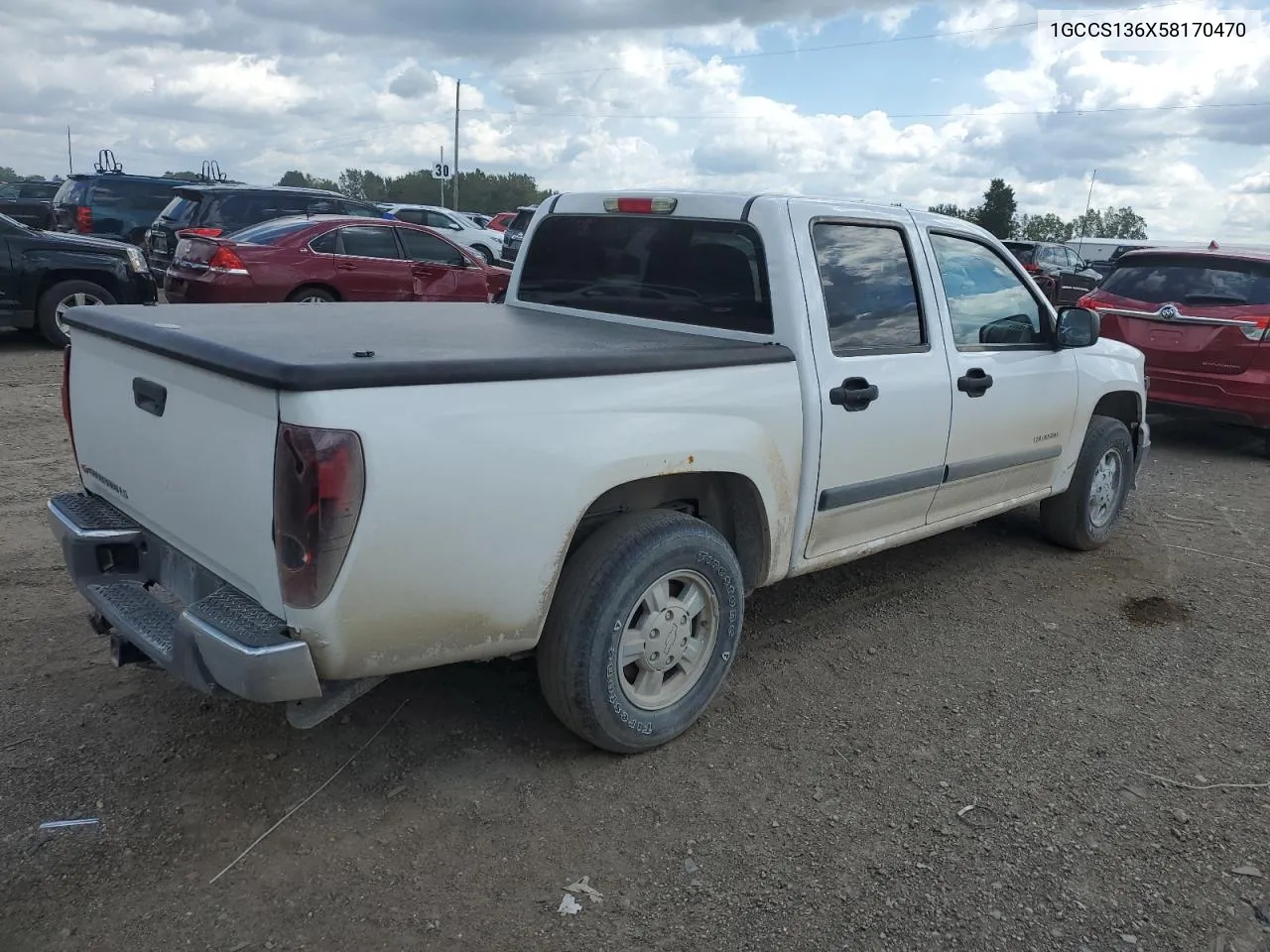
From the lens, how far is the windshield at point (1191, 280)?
8156 millimetres

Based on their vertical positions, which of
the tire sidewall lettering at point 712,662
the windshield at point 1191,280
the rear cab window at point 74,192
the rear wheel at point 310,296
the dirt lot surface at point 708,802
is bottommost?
the dirt lot surface at point 708,802

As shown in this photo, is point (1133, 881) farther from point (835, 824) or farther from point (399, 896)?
point (399, 896)

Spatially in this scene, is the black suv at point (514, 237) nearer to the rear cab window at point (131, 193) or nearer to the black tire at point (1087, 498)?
the rear cab window at point (131, 193)

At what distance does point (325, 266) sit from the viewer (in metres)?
10.8

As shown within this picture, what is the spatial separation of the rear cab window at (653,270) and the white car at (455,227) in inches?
613

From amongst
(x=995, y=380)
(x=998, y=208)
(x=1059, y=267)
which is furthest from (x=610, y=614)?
(x=998, y=208)

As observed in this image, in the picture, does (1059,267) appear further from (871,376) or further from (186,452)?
(186,452)

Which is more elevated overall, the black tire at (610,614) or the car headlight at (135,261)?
the car headlight at (135,261)

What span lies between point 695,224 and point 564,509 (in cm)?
163

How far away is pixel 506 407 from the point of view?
2729 mm

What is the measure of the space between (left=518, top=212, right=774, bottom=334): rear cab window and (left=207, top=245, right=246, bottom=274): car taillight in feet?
20.8

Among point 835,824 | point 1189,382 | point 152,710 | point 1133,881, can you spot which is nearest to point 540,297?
point 152,710

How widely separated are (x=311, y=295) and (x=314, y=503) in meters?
9.02

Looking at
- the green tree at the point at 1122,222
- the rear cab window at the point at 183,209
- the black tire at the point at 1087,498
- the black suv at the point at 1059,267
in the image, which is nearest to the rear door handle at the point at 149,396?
the black tire at the point at 1087,498
